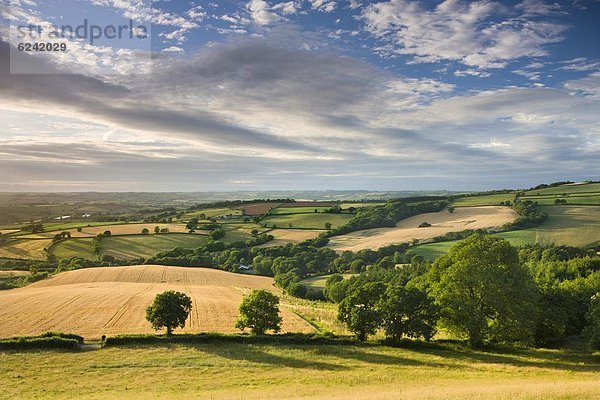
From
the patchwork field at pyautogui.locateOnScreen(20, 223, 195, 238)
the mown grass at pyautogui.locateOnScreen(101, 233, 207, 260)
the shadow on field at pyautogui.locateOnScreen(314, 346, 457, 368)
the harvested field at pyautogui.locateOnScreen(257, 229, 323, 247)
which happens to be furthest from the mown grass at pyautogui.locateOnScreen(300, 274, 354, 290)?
the patchwork field at pyautogui.locateOnScreen(20, 223, 195, 238)

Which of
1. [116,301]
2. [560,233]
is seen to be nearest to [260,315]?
[116,301]

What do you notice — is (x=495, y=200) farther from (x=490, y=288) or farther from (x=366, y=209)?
(x=490, y=288)

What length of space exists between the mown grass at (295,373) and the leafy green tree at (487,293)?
2569mm

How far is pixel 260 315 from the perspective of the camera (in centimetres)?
5025

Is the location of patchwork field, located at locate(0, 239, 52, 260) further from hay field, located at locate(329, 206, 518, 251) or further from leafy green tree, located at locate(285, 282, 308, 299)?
hay field, located at locate(329, 206, 518, 251)

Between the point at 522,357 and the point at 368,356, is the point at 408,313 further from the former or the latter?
the point at 522,357

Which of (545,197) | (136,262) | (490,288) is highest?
(545,197)

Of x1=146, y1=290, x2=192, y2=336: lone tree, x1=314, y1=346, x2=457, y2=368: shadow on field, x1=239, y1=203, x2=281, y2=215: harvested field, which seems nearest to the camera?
x1=314, y1=346, x2=457, y2=368: shadow on field

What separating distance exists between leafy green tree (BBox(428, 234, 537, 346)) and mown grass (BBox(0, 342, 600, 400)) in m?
2.57

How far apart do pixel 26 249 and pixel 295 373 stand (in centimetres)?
11778

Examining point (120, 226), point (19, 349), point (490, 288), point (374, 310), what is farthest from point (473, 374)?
point (120, 226)

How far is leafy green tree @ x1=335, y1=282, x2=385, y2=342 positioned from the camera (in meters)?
47.6

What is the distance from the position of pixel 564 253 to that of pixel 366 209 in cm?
8502

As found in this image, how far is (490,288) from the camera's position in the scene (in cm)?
4291
